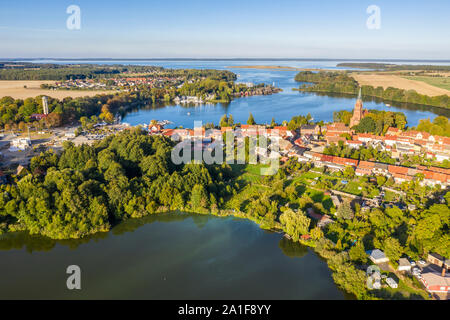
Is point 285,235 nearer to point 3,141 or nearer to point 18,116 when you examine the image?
point 3,141

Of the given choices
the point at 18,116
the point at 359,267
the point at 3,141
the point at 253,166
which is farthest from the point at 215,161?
the point at 18,116

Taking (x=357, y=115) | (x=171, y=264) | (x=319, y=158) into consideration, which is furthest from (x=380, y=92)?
(x=171, y=264)

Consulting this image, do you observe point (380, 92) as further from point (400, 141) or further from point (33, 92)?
point (33, 92)

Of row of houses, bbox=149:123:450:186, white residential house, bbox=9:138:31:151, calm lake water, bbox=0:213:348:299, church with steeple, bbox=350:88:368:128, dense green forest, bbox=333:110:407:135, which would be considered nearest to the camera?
calm lake water, bbox=0:213:348:299

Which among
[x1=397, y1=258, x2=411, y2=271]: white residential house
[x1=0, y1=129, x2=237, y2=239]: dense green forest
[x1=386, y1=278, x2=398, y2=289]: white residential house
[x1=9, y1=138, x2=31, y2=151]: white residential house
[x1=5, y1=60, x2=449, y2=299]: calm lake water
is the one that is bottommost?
[x1=5, y1=60, x2=449, y2=299]: calm lake water

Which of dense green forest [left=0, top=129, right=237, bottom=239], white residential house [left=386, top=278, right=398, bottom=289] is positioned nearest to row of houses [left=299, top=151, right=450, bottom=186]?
dense green forest [left=0, top=129, right=237, bottom=239]

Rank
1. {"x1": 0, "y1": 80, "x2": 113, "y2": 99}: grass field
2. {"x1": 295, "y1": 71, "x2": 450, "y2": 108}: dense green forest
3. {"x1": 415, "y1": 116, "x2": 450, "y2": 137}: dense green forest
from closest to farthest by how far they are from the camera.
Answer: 1. {"x1": 415, "y1": 116, "x2": 450, "y2": 137}: dense green forest
2. {"x1": 295, "y1": 71, "x2": 450, "y2": 108}: dense green forest
3. {"x1": 0, "y1": 80, "x2": 113, "y2": 99}: grass field

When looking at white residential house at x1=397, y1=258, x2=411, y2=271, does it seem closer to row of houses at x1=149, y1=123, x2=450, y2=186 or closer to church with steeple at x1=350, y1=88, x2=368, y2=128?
row of houses at x1=149, y1=123, x2=450, y2=186

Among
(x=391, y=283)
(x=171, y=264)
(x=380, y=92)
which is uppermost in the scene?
(x=380, y=92)

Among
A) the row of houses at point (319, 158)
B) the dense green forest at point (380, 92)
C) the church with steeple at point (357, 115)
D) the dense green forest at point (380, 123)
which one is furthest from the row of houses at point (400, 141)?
the dense green forest at point (380, 92)
